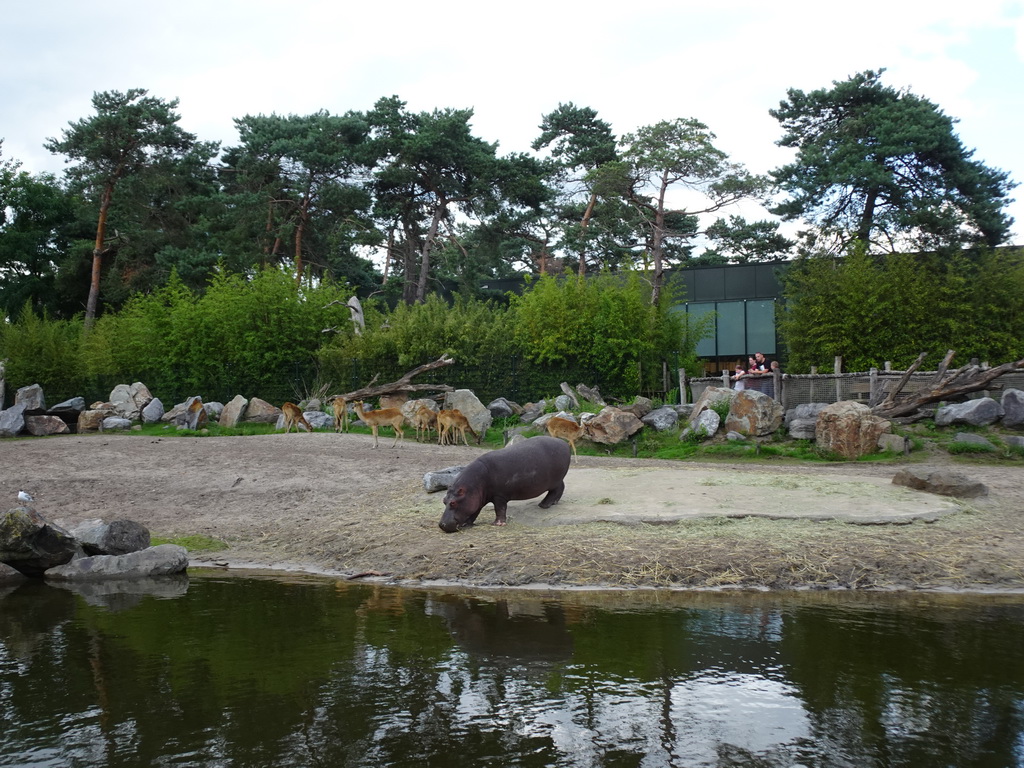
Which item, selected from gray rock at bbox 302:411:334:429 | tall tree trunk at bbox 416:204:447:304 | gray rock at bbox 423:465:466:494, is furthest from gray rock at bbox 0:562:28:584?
tall tree trunk at bbox 416:204:447:304

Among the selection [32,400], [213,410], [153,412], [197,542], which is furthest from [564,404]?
[32,400]

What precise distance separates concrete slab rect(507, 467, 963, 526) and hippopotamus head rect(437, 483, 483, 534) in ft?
2.03

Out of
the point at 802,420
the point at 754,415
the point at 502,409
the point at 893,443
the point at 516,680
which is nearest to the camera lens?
the point at 516,680

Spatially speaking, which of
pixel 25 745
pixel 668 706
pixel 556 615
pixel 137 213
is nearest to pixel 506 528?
pixel 556 615

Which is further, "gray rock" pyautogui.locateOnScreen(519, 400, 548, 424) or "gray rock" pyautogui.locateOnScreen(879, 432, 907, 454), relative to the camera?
"gray rock" pyautogui.locateOnScreen(519, 400, 548, 424)

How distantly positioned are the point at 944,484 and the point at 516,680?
7.64 m

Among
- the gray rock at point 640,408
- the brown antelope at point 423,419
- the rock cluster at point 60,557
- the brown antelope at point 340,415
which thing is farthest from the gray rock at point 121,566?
the gray rock at point 640,408

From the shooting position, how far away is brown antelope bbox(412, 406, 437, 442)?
18.5 metres

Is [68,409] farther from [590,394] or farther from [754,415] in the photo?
[754,415]

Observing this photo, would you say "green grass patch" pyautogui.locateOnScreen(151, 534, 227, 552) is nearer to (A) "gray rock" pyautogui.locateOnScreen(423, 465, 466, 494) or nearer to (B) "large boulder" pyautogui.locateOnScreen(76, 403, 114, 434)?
(A) "gray rock" pyautogui.locateOnScreen(423, 465, 466, 494)

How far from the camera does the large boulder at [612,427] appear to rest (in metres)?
17.9

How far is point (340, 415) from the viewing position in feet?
66.6

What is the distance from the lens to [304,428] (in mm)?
20500

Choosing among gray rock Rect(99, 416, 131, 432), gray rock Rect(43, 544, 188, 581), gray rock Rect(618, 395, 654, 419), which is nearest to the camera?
gray rock Rect(43, 544, 188, 581)
